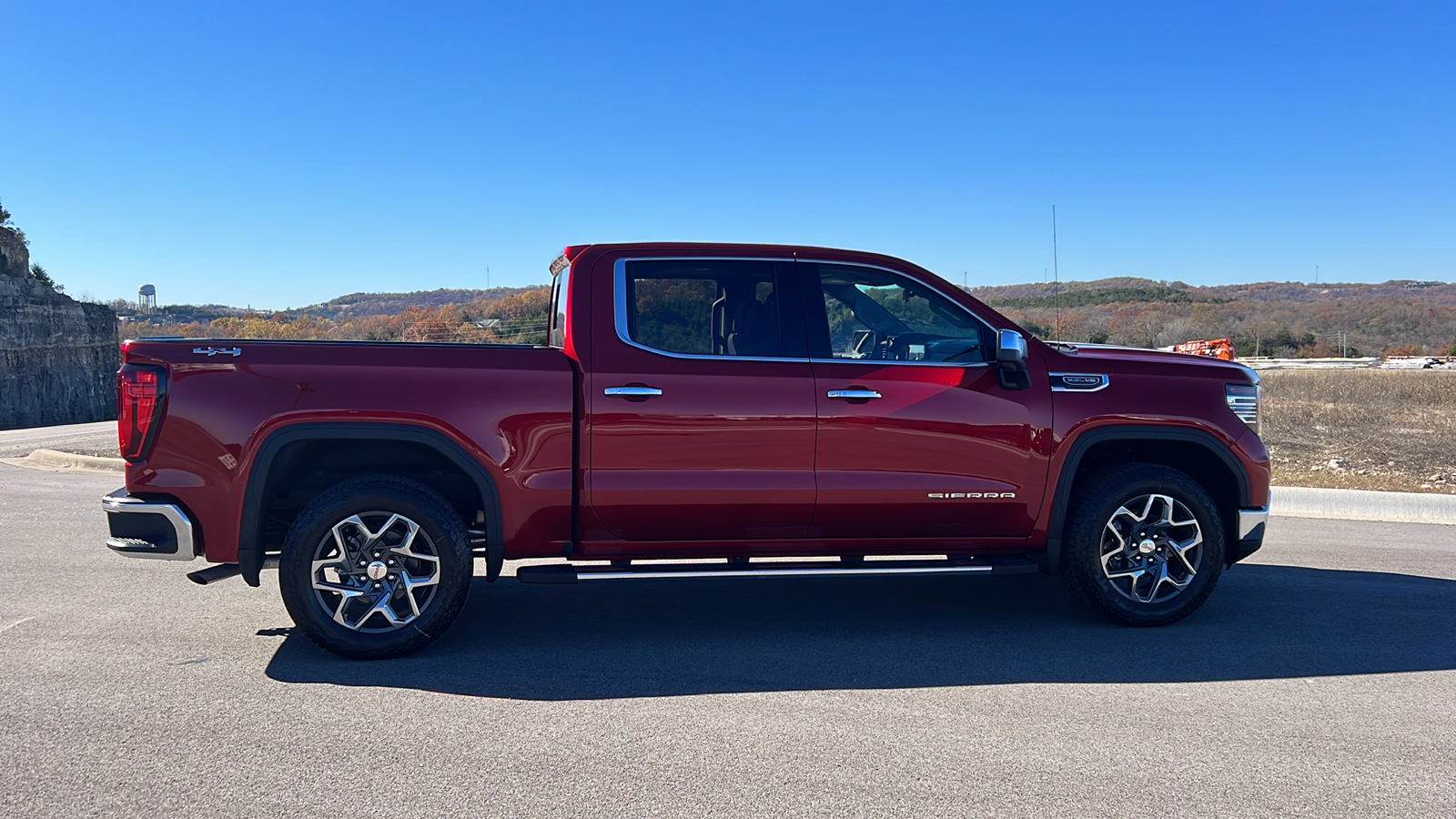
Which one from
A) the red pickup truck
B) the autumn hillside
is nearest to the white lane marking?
the red pickup truck

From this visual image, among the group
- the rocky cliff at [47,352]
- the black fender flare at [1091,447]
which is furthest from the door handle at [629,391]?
the rocky cliff at [47,352]

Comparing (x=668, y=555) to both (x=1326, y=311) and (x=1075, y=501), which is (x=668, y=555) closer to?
(x=1075, y=501)

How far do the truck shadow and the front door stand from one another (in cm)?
63

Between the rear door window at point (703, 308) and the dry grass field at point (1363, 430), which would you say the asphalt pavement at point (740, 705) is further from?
the dry grass field at point (1363, 430)

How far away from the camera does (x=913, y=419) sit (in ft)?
17.7

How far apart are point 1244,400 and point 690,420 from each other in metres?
3.12

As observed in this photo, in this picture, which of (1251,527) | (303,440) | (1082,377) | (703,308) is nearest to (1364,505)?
(1251,527)

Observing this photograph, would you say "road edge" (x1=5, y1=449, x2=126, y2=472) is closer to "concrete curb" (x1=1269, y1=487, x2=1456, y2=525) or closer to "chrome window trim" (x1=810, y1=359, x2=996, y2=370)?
"chrome window trim" (x1=810, y1=359, x2=996, y2=370)

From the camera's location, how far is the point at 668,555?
5.38 m

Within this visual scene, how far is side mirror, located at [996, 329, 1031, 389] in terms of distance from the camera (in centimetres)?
536

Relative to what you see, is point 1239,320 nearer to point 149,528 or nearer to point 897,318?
point 897,318

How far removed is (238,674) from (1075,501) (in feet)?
14.2

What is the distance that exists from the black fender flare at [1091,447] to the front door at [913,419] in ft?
0.41

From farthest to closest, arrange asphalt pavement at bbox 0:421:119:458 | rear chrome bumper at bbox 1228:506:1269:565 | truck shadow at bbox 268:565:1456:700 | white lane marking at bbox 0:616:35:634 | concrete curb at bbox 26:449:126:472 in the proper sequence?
asphalt pavement at bbox 0:421:119:458
concrete curb at bbox 26:449:126:472
rear chrome bumper at bbox 1228:506:1269:565
white lane marking at bbox 0:616:35:634
truck shadow at bbox 268:565:1456:700
